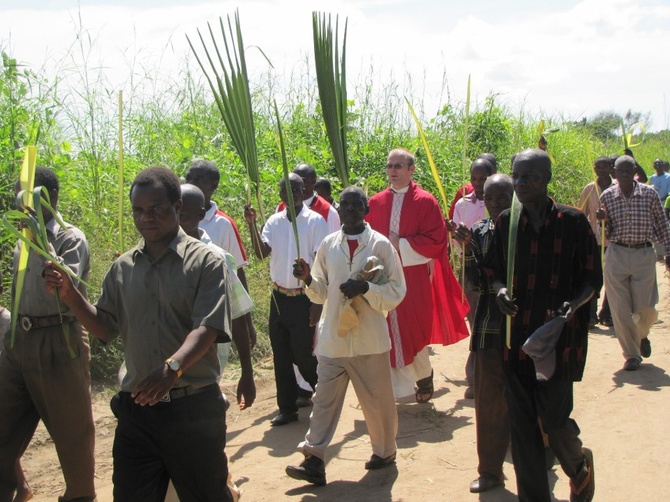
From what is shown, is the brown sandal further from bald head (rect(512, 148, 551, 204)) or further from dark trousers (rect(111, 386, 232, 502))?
dark trousers (rect(111, 386, 232, 502))

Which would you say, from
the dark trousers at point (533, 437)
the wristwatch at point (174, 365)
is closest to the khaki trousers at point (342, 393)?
the dark trousers at point (533, 437)

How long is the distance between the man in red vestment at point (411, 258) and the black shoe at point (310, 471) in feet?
5.86

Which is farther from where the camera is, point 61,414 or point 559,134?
point 559,134

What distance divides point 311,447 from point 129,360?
2.05 metres

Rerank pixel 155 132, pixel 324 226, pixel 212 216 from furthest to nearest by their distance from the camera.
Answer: pixel 155 132, pixel 324 226, pixel 212 216

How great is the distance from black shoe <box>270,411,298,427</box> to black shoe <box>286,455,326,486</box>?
1489 mm

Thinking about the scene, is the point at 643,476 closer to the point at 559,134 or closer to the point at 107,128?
the point at 107,128

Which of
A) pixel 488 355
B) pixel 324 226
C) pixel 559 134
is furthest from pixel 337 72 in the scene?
pixel 559 134

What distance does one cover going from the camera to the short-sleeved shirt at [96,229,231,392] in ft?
11.4

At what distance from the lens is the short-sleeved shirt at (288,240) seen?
6.86m

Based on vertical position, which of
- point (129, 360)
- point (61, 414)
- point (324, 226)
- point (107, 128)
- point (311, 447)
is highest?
point (107, 128)

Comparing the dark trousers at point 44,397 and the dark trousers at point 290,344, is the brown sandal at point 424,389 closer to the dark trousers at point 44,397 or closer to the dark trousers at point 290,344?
the dark trousers at point 290,344

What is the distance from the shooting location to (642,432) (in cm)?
632

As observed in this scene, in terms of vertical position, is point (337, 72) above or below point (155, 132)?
below
